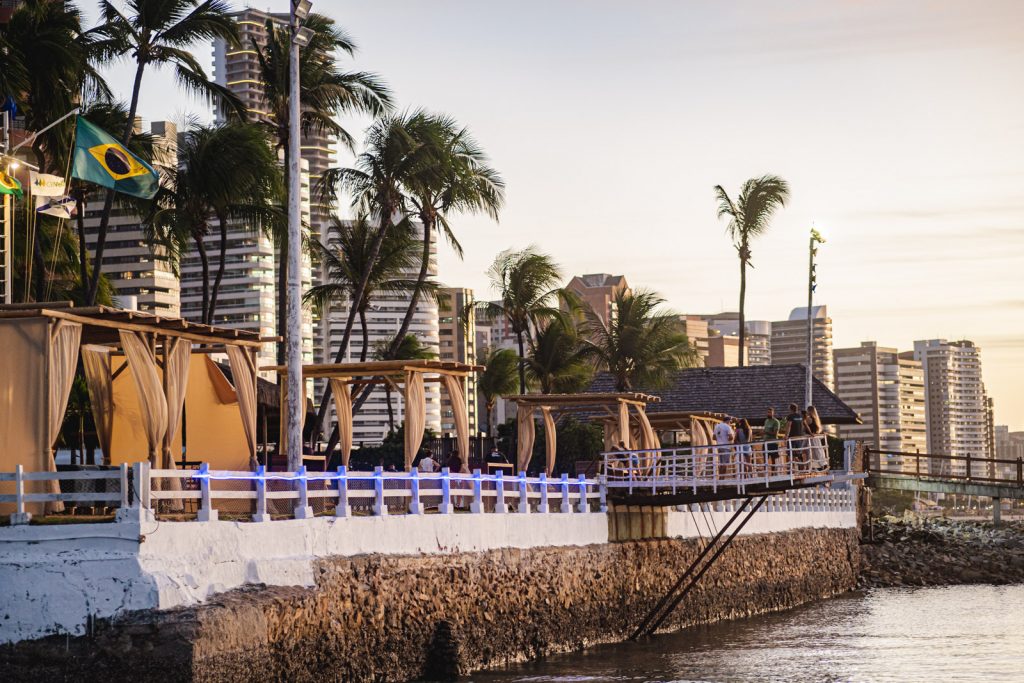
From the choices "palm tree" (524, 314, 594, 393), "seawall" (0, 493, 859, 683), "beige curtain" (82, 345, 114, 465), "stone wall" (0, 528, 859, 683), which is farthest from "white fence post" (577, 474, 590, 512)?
"palm tree" (524, 314, 594, 393)

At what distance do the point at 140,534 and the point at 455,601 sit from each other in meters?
7.32

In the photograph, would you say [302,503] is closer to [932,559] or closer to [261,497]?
[261,497]

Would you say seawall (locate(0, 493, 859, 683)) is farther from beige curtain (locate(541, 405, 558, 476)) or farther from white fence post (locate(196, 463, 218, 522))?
beige curtain (locate(541, 405, 558, 476))

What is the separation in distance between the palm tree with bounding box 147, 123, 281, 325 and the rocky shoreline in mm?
22141

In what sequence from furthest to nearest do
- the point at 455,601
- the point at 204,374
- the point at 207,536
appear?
the point at 204,374, the point at 455,601, the point at 207,536

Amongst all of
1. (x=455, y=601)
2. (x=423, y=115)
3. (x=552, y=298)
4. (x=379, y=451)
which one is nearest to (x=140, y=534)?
(x=455, y=601)

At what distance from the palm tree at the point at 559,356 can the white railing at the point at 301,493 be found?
28595mm

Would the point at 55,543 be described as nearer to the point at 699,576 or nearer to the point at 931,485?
the point at 699,576

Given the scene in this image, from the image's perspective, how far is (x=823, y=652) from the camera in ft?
91.7

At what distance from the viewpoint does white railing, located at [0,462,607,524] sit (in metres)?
16.8

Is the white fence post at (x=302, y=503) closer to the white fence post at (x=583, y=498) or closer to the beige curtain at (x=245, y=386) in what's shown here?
the beige curtain at (x=245, y=386)

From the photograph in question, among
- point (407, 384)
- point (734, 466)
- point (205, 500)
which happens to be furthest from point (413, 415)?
point (205, 500)

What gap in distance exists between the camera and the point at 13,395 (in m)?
19.5

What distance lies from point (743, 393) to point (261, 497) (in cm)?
4191
